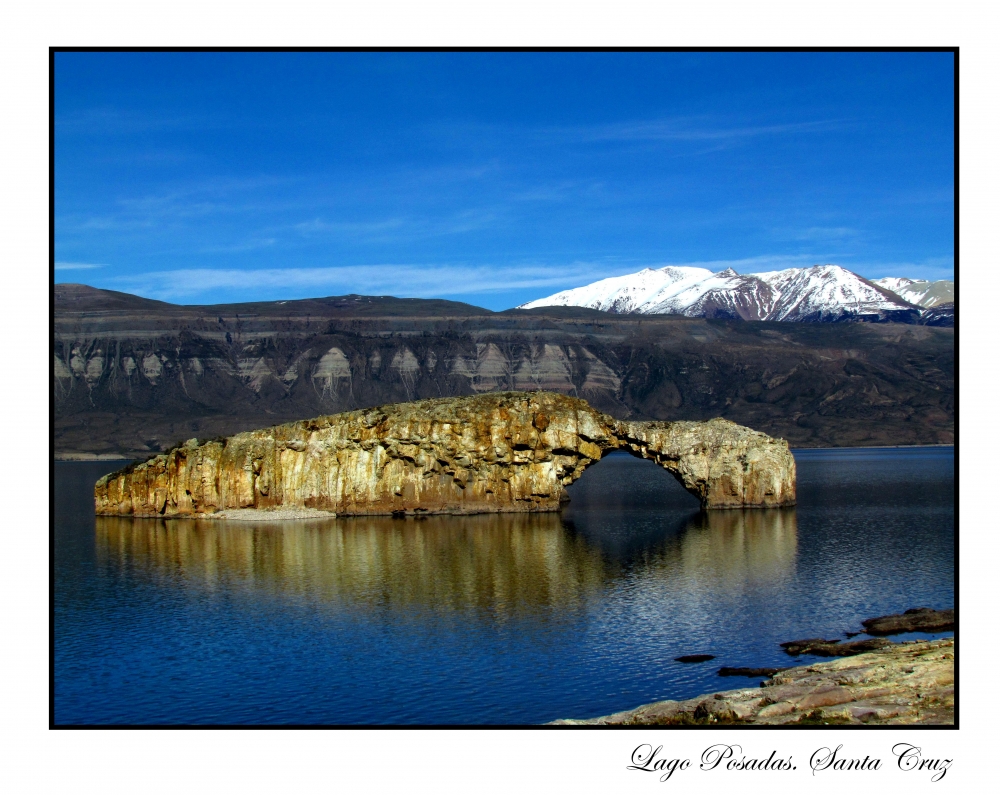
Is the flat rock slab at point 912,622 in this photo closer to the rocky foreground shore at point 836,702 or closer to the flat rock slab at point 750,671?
the flat rock slab at point 750,671

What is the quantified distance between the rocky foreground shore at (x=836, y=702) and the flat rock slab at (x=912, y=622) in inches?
354

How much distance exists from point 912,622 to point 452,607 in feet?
63.1

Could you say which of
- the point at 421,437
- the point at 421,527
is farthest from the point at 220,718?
the point at 421,437

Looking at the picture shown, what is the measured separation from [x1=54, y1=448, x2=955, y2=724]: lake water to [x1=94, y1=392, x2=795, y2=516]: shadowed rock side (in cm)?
321

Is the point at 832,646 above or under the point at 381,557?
above

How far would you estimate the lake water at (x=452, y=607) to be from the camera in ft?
110

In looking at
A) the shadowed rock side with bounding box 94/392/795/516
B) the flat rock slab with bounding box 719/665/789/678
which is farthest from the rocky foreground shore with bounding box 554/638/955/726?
the shadowed rock side with bounding box 94/392/795/516

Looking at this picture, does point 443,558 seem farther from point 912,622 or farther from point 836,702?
point 836,702

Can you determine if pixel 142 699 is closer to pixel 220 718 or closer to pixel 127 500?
pixel 220 718

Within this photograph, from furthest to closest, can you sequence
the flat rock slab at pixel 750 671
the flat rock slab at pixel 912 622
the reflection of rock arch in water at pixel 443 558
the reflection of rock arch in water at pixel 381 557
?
the reflection of rock arch in water at pixel 443 558, the reflection of rock arch in water at pixel 381 557, the flat rock slab at pixel 912 622, the flat rock slab at pixel 750 671

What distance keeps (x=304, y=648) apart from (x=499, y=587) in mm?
14123

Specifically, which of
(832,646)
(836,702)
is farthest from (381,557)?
(836,702)

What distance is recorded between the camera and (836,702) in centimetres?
2845

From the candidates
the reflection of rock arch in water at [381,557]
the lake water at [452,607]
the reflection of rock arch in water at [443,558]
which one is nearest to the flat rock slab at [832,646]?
the lake water at [452,607]
